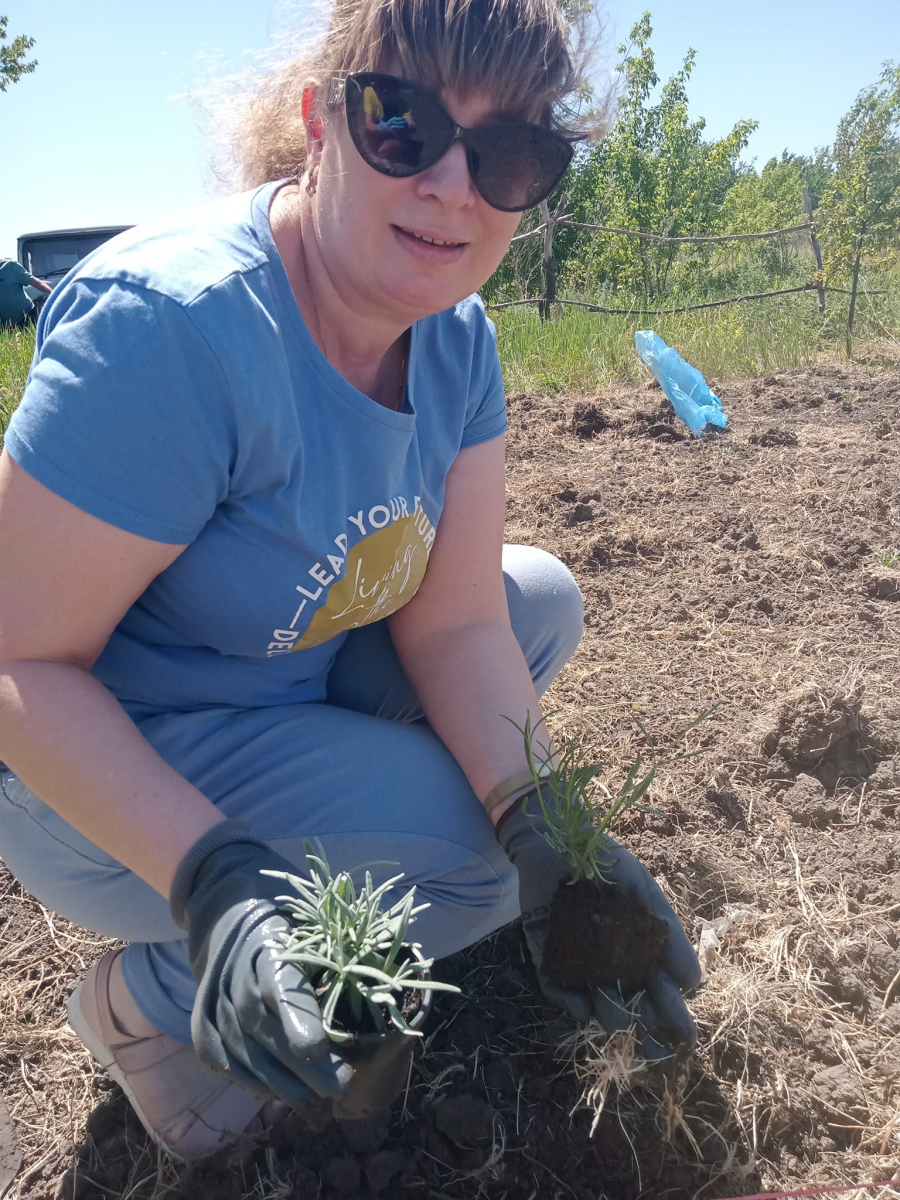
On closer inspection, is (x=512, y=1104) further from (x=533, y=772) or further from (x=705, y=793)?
(x=705, y=793)

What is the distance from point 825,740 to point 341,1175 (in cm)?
150

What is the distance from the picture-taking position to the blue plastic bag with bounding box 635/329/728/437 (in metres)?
4.55

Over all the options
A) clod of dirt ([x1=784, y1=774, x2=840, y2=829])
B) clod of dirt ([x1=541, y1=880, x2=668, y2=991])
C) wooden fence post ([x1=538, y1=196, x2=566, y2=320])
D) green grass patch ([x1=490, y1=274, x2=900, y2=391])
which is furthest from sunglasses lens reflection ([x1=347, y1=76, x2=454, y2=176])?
wooden fence post ([x1=538, y1=196, x2=566, y2=320])

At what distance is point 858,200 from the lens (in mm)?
7434

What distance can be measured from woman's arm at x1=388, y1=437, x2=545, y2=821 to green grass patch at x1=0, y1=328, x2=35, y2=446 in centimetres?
324

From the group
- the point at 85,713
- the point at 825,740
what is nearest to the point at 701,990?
the point at 825,740

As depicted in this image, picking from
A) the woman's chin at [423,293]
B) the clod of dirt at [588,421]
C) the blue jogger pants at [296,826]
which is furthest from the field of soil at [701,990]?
the clod of dirt at [588,421]

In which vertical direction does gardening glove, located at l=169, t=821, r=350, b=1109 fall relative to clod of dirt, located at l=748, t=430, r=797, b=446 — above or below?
below

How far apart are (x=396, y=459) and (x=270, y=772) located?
21.7 inches

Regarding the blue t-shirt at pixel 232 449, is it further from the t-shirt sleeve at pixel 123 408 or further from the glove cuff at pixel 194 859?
the glove cuff at pixel 194 859

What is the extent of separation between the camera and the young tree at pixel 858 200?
734cm

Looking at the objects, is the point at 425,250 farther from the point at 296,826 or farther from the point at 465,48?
the point at 296,826

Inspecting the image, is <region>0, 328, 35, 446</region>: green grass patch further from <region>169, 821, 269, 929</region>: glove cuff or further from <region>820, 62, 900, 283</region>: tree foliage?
<region>820, 62, 900, 283</region>: tree foliage

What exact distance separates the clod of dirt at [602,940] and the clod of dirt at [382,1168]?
0.34 meters
